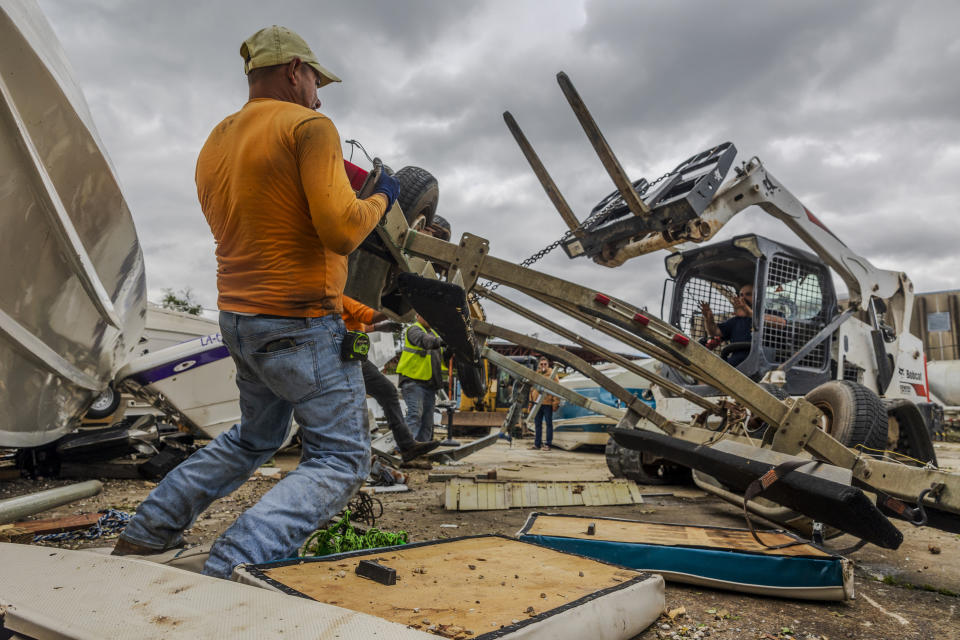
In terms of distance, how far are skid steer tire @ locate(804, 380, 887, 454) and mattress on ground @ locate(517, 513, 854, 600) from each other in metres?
1.13

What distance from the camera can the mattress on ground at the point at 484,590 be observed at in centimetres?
136

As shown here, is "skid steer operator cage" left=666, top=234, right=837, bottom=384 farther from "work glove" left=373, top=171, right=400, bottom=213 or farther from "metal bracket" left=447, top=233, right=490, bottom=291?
"work glove" left=373, top=171, right=400, bottom=213

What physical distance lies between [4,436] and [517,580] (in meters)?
3.20

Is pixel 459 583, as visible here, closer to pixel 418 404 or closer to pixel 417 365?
pixel 417 365

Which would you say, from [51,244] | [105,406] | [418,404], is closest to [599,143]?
[51,244]

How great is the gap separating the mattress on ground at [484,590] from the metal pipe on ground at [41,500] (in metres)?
2.62

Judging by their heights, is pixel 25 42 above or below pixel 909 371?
above

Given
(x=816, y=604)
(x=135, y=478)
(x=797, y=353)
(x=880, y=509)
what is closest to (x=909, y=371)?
(x=797, y=353)

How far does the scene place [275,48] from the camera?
202 centimetres

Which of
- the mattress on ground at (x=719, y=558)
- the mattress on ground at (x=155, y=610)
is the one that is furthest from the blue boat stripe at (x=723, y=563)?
the mattress on ground at (x=155, y=610)

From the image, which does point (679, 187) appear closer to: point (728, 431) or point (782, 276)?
point (782, 276)

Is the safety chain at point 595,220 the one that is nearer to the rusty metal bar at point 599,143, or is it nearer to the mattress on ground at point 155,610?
the rusty metal bar at point 599,143

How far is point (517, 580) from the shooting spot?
5.62 feet

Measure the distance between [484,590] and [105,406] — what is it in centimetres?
559
